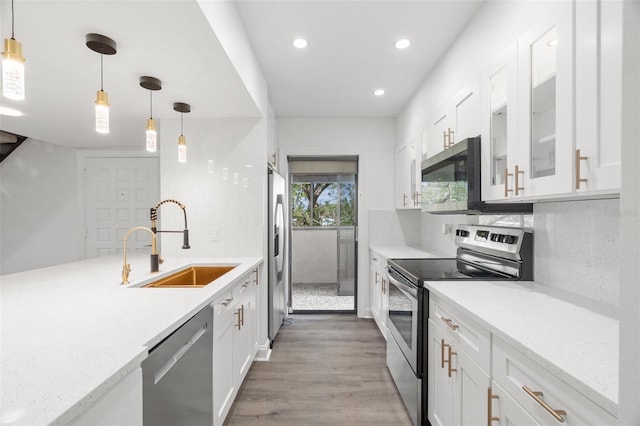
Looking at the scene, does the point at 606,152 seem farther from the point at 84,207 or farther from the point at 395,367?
the point at 84,207

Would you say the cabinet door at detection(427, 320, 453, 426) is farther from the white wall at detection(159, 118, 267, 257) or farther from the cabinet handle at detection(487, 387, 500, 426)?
the white wall at detection(159, 118, 267, 257)

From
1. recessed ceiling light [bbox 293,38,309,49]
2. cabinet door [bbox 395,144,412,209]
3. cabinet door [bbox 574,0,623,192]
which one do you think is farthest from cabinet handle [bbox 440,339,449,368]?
recessed ceiling light [bbox 293,38,309,49]

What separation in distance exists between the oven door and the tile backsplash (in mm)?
678

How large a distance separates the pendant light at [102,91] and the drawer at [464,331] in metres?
1.83

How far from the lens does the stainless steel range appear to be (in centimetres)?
176

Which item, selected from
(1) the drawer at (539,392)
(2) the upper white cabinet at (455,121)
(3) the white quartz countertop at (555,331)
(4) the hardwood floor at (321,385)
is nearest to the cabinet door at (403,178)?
(2) the upper white cabinet at (455,121)

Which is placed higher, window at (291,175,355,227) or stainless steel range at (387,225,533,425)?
window at (291,175,355,227)

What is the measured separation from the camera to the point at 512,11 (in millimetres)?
1558

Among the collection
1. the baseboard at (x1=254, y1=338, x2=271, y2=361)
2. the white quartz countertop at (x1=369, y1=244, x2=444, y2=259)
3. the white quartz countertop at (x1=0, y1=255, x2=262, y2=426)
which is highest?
the white quartz countertop at (x1=0, y1=255, x2=262, y2=426)

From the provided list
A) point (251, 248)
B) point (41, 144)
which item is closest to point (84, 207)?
point (41, 144)

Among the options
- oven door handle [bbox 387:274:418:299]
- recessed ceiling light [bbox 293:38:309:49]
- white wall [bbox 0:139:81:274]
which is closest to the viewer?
oven door handle [bbox 387:274:418:299]

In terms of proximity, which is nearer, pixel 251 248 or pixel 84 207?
pixel 251 248

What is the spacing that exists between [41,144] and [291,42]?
4026mm

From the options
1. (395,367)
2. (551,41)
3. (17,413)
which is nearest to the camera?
(17,413)
